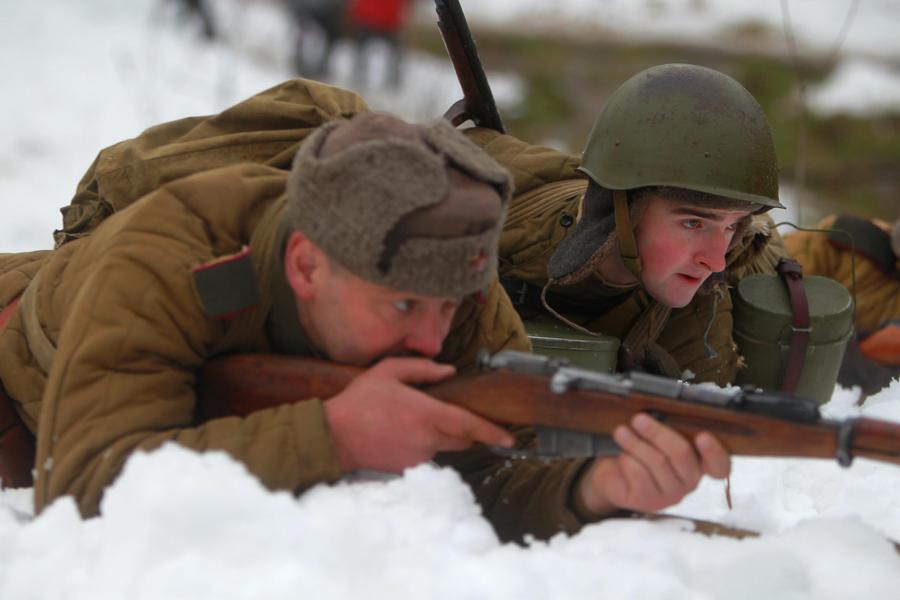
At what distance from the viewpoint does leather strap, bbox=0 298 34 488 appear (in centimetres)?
283

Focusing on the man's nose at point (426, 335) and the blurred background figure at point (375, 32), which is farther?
the blurred background figure at point (375, 32)

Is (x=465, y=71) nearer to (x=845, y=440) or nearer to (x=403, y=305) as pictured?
(x=403, y=305)

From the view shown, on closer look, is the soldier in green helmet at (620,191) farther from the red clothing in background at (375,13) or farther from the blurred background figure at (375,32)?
the red clothing in background at (375,13)

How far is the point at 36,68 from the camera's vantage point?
9.04 meters

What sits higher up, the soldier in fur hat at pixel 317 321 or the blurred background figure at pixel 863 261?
the soldier in fur hat at pixel 317 321

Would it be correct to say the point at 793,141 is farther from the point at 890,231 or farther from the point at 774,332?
the point at 774,332

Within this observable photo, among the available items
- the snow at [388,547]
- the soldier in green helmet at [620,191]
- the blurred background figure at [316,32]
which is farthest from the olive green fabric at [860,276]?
the blurred background figure at [316,32]

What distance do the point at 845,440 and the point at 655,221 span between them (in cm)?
180

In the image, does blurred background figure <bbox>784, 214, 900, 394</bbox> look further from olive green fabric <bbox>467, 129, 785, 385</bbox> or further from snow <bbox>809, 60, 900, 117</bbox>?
snow <bbox>809, 60, 900, 117</bbox>

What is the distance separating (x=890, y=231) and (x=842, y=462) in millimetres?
3670

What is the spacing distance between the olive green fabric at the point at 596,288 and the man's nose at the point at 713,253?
407 millimetres

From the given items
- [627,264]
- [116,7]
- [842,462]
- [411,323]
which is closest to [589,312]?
[627,264]

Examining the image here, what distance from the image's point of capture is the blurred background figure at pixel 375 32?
12.6 meters

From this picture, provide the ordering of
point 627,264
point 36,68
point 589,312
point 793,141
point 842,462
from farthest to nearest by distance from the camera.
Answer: point 793,141 < point 36,68 < point 589,312 < point 627,264 < point 842,462
